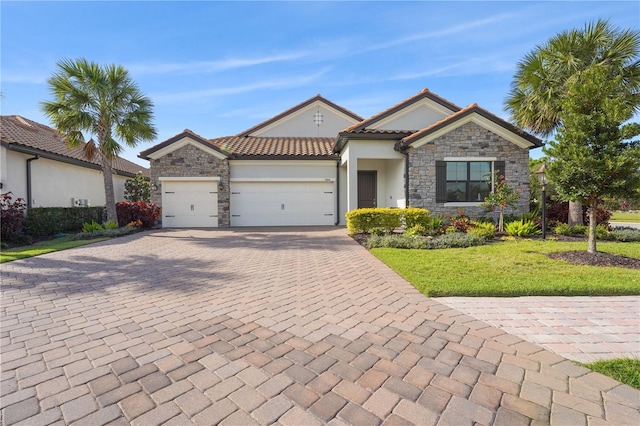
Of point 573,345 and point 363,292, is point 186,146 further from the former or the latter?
point 573,345

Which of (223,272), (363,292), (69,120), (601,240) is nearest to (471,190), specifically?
(601,240)

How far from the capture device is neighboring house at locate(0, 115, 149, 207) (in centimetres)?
1192

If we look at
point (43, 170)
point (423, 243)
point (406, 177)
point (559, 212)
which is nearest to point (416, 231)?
point (423, 243)

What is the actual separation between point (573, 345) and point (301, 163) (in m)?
13.4

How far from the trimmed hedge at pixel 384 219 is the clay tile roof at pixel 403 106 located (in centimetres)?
389

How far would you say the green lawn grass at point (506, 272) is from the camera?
15.0 feet

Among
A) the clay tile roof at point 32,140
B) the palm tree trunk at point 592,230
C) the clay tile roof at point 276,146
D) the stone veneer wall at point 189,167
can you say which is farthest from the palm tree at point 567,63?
the clay tile roof at point 32,140

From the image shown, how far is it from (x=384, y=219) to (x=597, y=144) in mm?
5881

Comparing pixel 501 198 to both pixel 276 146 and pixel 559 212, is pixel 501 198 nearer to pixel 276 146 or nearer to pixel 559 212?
pixel 559 212

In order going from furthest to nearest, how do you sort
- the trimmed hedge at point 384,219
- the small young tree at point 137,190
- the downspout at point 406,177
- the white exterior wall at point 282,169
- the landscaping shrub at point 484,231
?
the small young tree at point 137,190
the white exterior wall at point 282,169
the downspout at point 406,177
the trimmed hedge at point 384,219
the landscaping shrub at point 484,231

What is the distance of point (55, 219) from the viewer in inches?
486

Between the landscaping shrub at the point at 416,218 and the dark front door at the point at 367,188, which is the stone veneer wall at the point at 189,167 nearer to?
the dark front door at the point at 367,188

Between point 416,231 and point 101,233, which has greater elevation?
point 416,231

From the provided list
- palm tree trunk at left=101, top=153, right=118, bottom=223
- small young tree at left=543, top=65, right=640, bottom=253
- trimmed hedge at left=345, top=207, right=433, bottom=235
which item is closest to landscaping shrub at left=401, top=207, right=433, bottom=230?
trimmed hedge at left=345, top=207, right=433, bottom=235
